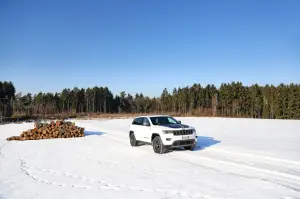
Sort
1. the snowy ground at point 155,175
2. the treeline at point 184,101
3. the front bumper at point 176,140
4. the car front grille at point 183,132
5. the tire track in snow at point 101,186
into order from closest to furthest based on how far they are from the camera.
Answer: the tire track in snow at point 101,186 → the snowy ground at point 155,175 → the front bumper at point 176,140 → the car front grille at point 183,132 → the treeline at point 184,101

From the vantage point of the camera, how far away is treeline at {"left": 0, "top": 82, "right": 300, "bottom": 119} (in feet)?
289

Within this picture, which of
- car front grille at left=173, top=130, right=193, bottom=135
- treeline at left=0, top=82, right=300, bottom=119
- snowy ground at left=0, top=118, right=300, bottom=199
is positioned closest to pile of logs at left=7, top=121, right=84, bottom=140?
snowy ground at left=0, top=118, right=300, bottom=199

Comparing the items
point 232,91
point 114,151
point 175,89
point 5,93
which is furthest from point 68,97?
point 114,151

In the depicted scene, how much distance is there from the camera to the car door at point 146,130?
14.5m

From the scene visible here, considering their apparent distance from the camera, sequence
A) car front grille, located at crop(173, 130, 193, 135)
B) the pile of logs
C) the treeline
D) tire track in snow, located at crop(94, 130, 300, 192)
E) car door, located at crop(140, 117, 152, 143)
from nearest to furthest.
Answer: tire track in snow, located at crop(94, 130, 300, 192) → car front grille, located at crop(173, 130, 193, 135) → car door, located at crop(140, 117, 152, 143) → the pile of logs → the treeline

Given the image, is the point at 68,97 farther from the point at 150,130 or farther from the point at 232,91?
the point at 150,130

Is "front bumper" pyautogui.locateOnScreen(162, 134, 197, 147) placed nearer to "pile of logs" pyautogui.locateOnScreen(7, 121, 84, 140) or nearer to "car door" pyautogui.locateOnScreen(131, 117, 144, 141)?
"car door" pyautogui.locateOnScreen(131, 117, 144, 141)

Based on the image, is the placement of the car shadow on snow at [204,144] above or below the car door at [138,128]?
below

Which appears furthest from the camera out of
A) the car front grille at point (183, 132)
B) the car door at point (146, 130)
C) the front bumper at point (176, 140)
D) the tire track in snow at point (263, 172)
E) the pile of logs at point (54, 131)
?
the pile of logs at point (54, 131)

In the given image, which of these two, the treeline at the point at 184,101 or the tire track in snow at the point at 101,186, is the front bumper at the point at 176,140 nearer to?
the tire track in snow at the point at 101,186

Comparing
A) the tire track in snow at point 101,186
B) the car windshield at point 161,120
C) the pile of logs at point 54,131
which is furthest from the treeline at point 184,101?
the tire track in snow at point 101,186

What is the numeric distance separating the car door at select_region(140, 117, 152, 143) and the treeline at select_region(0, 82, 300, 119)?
64037 millimetres

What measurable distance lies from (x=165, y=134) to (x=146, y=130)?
183 centimetres

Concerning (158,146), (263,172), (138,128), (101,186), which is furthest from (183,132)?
(101,186)
